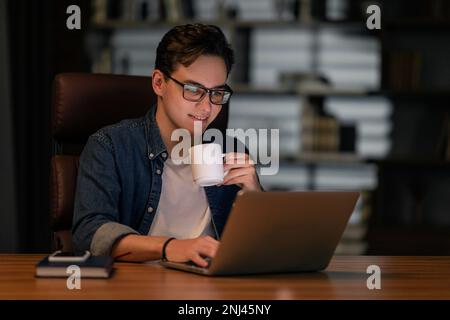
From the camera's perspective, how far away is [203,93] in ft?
6.07

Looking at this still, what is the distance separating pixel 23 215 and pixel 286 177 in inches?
61.2

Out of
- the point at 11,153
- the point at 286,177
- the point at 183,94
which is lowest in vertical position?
the point at 286,177

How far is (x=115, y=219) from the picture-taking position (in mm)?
1779

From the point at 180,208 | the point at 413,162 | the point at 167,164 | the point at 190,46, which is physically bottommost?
the point at 413,162

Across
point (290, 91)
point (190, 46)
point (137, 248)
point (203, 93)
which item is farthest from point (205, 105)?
point (290, 91)

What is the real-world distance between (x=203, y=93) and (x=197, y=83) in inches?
1.1

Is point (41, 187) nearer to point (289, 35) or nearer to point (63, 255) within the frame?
point (289, 35)

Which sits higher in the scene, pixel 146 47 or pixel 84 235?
pixel 146 47

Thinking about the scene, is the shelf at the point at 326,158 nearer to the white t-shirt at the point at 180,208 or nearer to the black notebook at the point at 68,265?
the white t-shirt at the point at 180,208

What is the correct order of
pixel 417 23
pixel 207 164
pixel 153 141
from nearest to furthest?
pixel 207 164 < pixel 153 141 < pixel 417 23

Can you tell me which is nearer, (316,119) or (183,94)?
(183,94)

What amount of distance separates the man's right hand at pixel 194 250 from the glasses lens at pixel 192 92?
421 millimetres

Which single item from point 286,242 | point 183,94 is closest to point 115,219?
point 183,94

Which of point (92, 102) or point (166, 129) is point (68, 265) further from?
point (92, 102)
